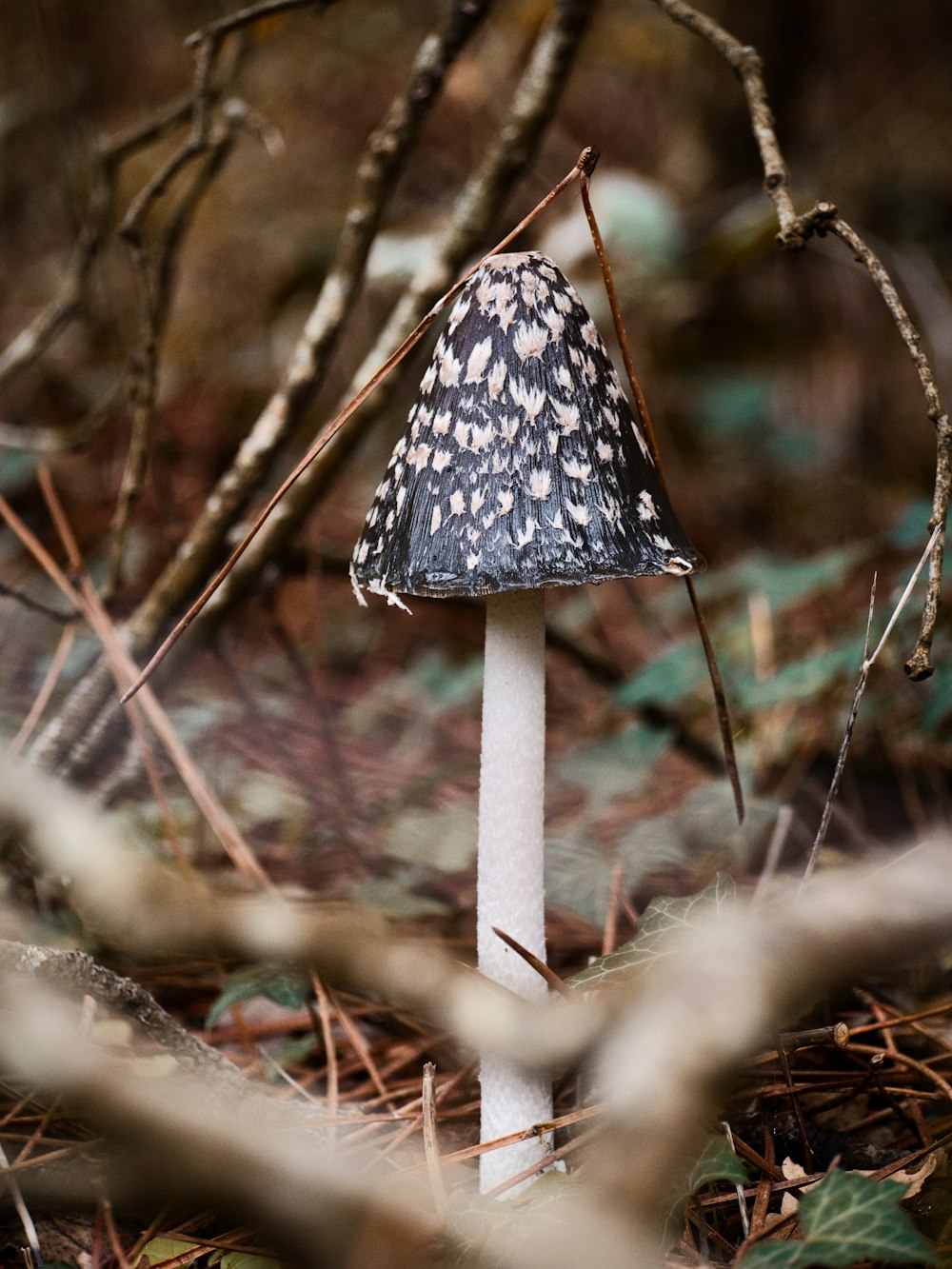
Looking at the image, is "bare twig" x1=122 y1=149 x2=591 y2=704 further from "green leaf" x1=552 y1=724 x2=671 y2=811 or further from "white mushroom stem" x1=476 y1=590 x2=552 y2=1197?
"green leaf" x1=552 y1=724 x2=671 y2=811

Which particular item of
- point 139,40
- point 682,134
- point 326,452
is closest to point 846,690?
point 326,452

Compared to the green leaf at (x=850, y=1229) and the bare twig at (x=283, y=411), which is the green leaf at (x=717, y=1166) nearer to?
the green leaf at (x=850, y=1229)

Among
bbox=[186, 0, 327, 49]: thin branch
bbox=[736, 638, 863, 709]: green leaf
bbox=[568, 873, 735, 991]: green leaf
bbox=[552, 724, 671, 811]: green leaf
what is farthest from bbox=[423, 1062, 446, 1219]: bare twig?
bbox=[186, 0, 327, 49]: thin branch

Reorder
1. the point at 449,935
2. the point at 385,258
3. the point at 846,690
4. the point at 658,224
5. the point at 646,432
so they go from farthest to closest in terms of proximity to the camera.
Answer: the point at 658,224 < the point at 385,258 < the point at 846,690 < the point at 449,935 < the point at 646,432

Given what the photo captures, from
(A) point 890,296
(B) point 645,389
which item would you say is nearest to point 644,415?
(A) point 890,296

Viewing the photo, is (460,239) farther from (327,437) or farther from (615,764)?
(615,764)

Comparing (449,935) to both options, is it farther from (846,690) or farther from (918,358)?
(918,358)

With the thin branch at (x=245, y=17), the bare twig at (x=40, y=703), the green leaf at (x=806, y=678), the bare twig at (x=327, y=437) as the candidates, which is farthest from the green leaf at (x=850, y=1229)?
the thin branch at (x=245, y=17)
